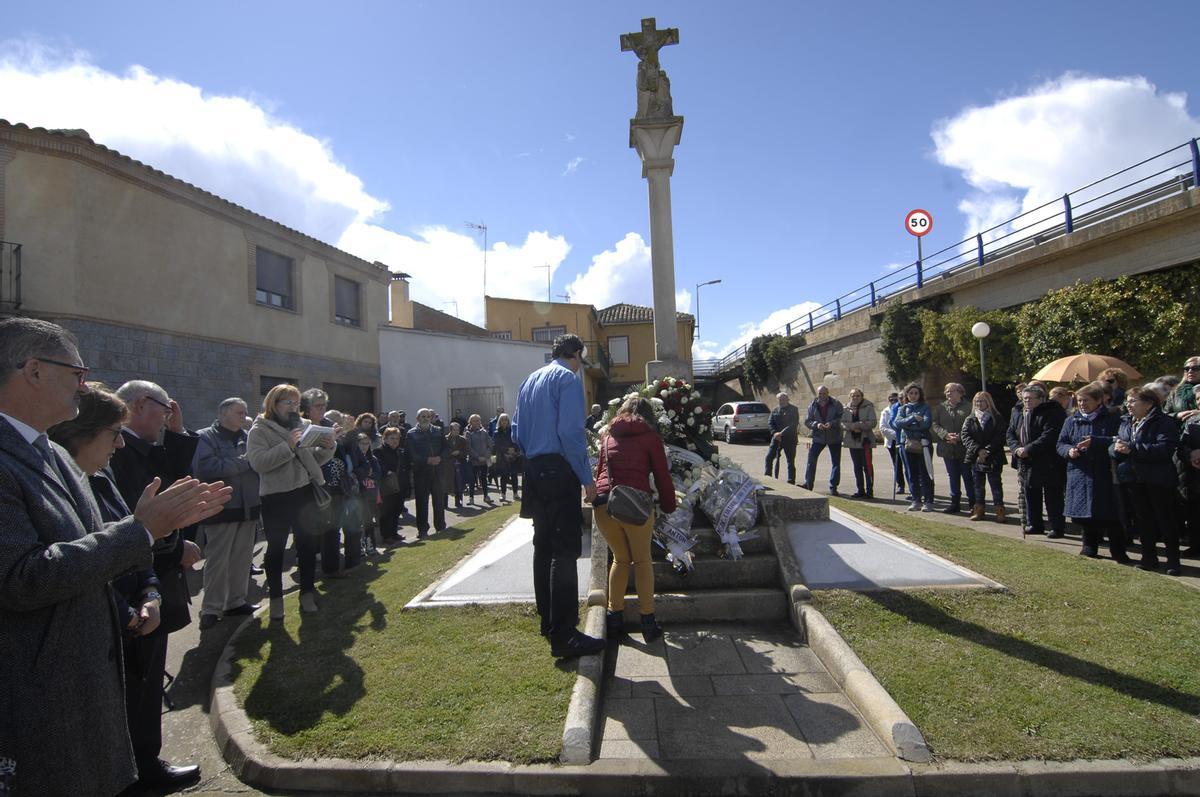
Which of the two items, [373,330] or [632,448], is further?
[373,330]

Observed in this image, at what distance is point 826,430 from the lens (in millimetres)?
9977

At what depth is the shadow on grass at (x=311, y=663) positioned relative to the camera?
355cm

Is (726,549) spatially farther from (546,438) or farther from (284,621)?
(284,621)

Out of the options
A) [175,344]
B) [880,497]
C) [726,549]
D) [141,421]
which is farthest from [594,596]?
[175,344]

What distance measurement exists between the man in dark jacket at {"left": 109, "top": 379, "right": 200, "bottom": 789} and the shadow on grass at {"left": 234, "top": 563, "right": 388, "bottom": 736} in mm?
516

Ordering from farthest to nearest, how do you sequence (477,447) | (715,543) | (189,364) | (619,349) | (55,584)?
1. (619,349)
2. (477,447)
3. (189,364)
4. (715,543)
5. (55,584)

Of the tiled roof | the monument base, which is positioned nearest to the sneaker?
the monument base

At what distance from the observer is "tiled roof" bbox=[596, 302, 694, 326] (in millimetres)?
42469

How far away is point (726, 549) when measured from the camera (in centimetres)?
534

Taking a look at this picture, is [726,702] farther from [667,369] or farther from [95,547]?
[667,369]

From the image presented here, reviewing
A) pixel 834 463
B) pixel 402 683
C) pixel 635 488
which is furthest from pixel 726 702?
pixel 834 463

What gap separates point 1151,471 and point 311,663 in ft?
22.7

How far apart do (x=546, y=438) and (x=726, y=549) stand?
213 cm

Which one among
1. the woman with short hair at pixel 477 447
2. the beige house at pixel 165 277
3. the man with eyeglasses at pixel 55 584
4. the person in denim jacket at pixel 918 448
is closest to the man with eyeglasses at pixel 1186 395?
the person in denim jacket at pixel 918 448
